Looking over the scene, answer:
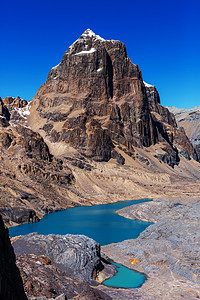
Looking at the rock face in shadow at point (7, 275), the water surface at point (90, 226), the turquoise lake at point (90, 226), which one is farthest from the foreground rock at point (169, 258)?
the rock face in shadow at point (7, 275)

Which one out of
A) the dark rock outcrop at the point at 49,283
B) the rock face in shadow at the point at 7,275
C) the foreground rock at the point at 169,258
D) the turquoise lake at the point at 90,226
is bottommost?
the turquoise lake at the point at 90,226

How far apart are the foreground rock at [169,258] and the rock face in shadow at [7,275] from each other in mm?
17031

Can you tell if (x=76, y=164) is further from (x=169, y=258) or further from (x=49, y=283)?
(x=49, y=283)

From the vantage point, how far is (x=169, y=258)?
35375 mm

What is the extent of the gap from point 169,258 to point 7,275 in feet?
93.5

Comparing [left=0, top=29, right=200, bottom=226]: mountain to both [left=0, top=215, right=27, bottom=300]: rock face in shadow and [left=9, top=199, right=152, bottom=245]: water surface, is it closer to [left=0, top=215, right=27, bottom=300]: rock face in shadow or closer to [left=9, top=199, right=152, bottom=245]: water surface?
[left=9, top=199, right=152, bottom=245]: water surface

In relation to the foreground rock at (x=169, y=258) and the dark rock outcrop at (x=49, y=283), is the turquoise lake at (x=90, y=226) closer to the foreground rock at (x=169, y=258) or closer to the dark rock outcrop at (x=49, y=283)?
the foreground rock at (x=169, y=258)

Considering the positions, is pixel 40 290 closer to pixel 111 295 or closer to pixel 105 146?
A: pixel 111 295

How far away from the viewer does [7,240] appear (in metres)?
12.3

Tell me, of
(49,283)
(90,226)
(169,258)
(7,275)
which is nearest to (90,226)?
(90,226)

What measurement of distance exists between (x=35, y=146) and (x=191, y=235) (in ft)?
303

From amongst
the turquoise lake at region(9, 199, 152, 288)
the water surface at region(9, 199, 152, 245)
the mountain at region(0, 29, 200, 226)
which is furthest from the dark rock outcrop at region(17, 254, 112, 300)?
the mountain at region(0, 29, 200, 226)

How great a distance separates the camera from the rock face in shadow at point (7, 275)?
10.5 m

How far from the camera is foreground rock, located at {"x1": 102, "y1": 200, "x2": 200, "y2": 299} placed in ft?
88.9
